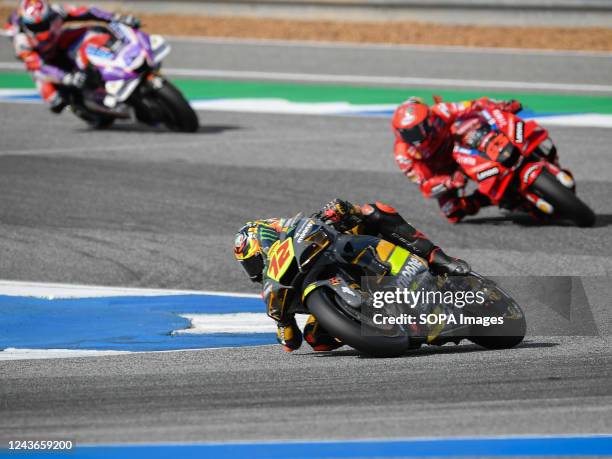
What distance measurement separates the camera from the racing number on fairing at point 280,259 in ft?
23.3

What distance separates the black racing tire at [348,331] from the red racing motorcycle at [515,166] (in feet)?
14.4

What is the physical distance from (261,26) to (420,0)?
10.5ft

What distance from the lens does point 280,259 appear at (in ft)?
23.4

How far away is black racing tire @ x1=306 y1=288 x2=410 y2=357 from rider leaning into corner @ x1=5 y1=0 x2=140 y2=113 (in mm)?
9567

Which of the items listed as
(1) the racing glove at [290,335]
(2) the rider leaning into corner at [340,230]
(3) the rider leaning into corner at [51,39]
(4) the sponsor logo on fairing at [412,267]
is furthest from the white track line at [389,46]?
(1) the racing glove at [290,335]

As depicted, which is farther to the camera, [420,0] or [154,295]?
[420,0]

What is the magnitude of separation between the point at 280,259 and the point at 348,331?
612mm

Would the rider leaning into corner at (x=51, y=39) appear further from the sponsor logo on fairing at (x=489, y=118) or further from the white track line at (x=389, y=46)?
the white track line at (x=389, y=46)

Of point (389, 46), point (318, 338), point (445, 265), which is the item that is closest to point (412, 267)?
point (445, 265)

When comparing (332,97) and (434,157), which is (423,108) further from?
(332,97)

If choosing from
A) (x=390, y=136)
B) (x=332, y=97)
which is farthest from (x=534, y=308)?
(x=332, y=97)

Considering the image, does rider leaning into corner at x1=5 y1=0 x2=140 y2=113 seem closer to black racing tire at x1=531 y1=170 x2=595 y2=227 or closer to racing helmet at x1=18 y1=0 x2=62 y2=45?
racing helmet at x1=18 y1=0 x2=62 y2=45

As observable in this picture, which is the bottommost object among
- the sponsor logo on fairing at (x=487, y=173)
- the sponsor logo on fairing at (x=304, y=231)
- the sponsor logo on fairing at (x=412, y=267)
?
the sponsor logo on fairing at (x=487, y=173)

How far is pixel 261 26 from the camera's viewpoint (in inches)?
934
